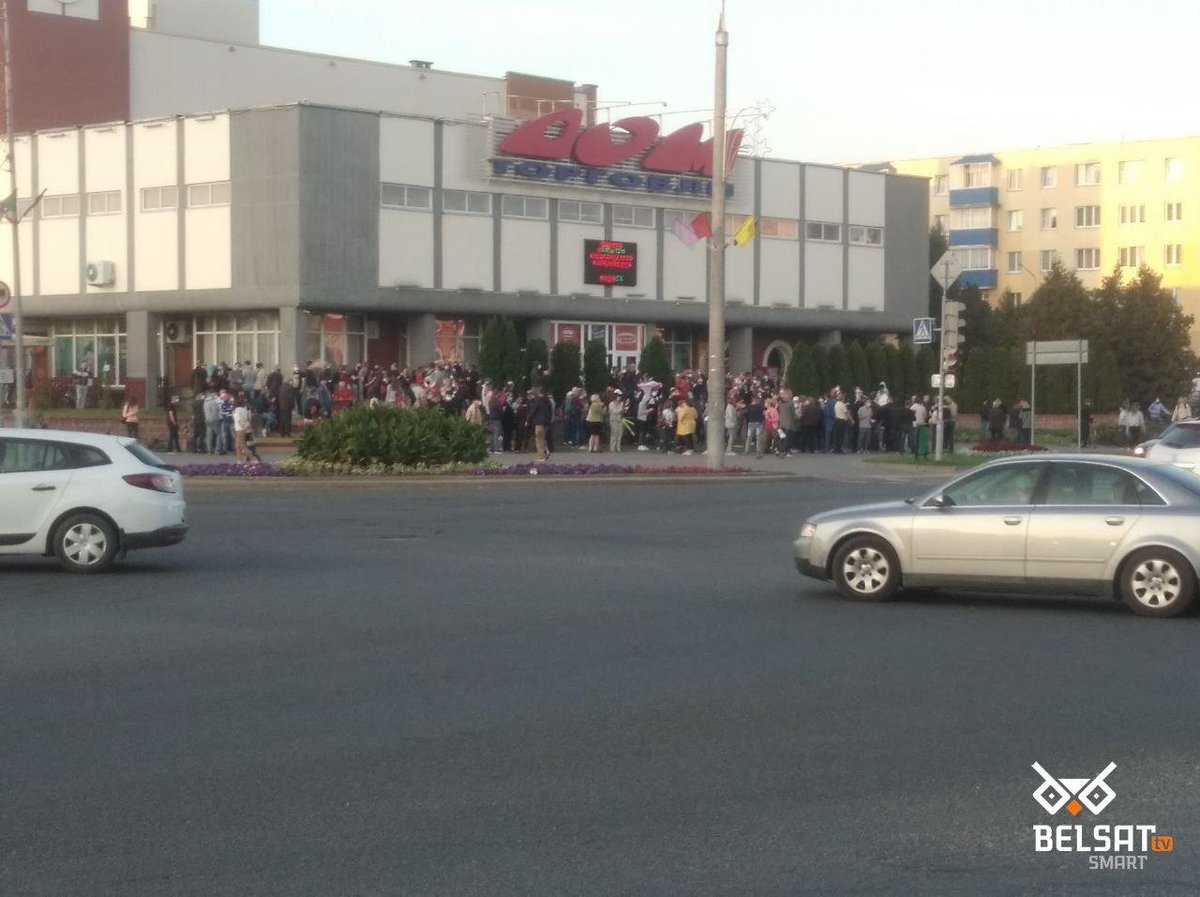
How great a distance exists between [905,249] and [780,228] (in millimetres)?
6708

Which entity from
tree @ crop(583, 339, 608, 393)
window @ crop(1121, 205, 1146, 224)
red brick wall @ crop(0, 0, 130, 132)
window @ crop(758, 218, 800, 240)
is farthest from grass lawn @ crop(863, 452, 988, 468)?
window @ crop(1121, 205, 1146, 224)

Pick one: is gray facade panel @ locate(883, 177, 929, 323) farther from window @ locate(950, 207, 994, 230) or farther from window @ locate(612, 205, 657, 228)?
window @ locate(950, 207, 994, 230)

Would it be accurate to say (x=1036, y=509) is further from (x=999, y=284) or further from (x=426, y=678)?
(x=999, y=284)

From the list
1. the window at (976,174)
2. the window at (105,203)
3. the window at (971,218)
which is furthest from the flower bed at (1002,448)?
the window at (976,174)

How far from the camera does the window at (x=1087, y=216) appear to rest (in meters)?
102

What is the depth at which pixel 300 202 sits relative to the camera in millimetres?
51406

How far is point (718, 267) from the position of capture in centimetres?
3406

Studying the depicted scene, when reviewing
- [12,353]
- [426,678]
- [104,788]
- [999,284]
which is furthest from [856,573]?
[999,284]

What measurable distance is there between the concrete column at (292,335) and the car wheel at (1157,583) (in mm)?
40447

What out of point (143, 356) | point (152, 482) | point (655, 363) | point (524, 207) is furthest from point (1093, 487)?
point (143, 356)

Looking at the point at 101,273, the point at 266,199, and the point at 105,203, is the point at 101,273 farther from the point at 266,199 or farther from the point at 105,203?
the point at 266,199

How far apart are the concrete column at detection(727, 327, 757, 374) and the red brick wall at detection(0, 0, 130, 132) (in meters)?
23.3

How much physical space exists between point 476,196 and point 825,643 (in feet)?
148

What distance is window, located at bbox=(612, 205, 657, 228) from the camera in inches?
2354
